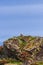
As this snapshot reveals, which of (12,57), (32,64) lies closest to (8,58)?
(12,57)

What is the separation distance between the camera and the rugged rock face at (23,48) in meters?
79.7

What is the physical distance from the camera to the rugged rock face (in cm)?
7969

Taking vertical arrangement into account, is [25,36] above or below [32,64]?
above

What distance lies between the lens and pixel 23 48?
79.6 meters

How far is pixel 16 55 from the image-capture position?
81000mm

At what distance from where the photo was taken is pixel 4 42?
81.4m

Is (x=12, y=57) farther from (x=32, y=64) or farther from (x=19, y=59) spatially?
(x=32, y=64)

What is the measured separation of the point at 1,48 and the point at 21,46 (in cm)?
527

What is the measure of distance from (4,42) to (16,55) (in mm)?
2742

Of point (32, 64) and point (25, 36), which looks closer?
point (32, 64)

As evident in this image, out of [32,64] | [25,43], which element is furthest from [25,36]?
[32,64]

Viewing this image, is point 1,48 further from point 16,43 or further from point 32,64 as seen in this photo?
point 32,64

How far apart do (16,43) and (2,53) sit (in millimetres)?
4131

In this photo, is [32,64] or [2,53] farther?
[2,53]
